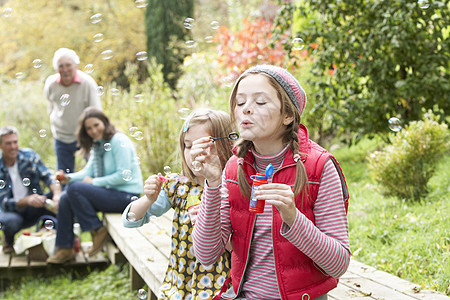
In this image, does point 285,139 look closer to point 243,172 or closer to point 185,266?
point 243,172

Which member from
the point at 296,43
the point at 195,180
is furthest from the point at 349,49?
the point at 195,180

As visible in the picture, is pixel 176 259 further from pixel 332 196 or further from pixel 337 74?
pixel 337 74

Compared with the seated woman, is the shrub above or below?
above

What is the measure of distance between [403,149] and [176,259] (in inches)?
88.1

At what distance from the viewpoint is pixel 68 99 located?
17.2 ft

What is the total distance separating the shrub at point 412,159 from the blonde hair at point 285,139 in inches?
95.9

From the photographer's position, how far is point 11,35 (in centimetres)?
1688

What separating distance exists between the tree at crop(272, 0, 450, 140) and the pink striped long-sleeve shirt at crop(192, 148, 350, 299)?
2.75 meters

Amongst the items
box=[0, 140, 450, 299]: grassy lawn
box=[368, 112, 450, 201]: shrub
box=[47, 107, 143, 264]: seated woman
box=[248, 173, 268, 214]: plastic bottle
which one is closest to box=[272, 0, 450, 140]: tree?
box=[368, 112, 450, 201]: shrub

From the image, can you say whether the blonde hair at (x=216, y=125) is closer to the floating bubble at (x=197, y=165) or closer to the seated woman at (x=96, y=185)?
the floating bubble at (x=197, y=165)

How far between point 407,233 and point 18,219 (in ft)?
10.7

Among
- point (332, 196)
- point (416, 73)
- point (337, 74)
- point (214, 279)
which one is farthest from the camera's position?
point (337, 74)

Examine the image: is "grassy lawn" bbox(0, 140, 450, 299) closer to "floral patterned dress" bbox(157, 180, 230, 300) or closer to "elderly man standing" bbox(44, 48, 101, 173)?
"floral patterned dress" bbox(157, 180, 230, 300)

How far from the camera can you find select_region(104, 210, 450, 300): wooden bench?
2301 mm
